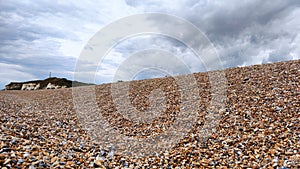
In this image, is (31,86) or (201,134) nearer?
(201,134)

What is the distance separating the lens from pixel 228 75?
10250 millimetres

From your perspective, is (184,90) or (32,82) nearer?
(184,90)

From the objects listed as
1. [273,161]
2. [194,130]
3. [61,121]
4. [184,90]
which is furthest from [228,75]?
[61,121]

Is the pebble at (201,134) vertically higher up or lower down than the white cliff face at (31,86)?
lower down

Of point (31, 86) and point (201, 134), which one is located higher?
point (31, 86)

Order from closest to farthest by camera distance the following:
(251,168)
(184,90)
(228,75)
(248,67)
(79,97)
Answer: (251,168) → (184,90) → (228,75) → (248,67) → (79,97)

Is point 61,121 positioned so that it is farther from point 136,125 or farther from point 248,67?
point 248,67

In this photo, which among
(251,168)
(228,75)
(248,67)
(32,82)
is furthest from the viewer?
(32,82)

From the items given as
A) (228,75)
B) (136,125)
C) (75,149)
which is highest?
(228,75)

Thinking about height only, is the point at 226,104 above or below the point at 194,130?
above

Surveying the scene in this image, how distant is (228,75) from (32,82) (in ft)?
130

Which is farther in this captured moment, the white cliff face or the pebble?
the white cliff face

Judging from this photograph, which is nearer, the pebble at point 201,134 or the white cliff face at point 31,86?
the pebble at point 201,134

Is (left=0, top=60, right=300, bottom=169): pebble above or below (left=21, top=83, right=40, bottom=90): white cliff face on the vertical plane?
below
